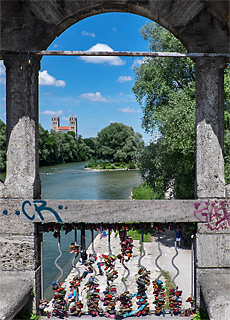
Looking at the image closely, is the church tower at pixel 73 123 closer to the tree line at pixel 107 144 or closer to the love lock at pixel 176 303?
the tree line at pixel 107 144

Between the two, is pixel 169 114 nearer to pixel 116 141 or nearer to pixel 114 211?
pixel 114 211

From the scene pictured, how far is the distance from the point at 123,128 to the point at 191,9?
196 ft

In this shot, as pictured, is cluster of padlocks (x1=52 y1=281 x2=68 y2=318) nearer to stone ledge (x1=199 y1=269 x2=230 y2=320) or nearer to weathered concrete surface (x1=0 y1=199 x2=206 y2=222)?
weathered concrete surface (x1=0 y1=199 x2=206 y2=222)

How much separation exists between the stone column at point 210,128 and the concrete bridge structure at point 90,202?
0.01 meters

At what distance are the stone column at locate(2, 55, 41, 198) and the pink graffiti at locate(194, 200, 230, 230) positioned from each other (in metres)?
1.88

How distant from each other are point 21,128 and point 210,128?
2.17 m

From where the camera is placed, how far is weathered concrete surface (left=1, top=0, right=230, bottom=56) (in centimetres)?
310

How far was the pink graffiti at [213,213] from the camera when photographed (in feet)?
10.3

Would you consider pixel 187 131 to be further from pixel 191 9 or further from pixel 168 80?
pixel 191 9

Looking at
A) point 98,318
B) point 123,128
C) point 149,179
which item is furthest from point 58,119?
point 98,318

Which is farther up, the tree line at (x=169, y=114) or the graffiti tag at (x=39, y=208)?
the tree line at (x=169, y=114)

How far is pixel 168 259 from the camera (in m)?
10.5

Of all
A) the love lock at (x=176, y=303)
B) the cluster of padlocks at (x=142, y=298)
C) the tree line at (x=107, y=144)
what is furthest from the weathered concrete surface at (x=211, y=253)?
the tree line at (x=107, y=144)

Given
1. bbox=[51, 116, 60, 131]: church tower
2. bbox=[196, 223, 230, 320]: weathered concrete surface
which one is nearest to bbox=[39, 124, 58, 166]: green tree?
bbox=[196, 223, 230, 320]: weathered concrete surface
